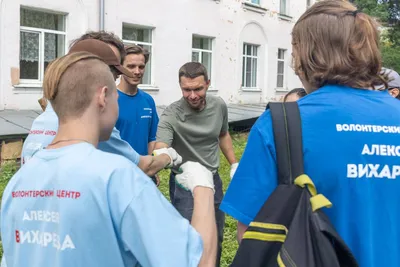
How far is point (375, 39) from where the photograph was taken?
1.54 metres

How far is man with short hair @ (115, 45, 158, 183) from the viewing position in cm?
382

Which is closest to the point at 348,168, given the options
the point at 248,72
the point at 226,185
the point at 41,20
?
the point at 226,185

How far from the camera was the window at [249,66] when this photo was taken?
16.4m

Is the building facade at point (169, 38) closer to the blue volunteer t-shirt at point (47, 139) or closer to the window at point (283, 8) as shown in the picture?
the window at point (283, 8)

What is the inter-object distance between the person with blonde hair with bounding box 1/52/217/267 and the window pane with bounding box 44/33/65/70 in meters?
9.50

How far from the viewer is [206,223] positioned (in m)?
1.54

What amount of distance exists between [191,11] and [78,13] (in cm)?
363

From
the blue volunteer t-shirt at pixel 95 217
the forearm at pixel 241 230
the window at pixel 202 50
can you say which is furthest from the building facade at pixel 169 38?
the blue volunteer t-shirt at pixel 95 217

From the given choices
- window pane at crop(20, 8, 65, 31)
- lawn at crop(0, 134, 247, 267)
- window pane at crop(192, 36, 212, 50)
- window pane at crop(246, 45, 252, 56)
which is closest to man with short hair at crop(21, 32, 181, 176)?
lawn at crop(0, 134, 247, 267)

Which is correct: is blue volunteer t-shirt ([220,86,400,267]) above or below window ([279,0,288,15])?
below

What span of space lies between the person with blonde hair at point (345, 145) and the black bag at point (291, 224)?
1.2 inches

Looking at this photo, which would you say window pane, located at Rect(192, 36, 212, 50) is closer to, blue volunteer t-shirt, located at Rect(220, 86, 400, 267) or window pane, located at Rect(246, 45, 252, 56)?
window pane, located at Rect(246, 45, 252, 56)

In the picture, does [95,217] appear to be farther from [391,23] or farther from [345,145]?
[391,23]

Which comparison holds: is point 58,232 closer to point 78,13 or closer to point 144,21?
point 78,13
